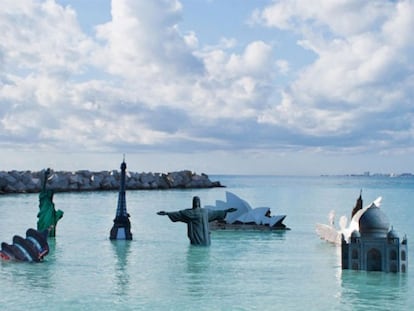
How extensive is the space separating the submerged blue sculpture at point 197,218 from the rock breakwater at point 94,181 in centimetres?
5436

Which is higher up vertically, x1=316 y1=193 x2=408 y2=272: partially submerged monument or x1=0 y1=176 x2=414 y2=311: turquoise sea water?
x1=316 y1=193 x2=408 y2=272: partially submerged monument

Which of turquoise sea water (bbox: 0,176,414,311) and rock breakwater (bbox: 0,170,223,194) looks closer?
turquoise sea water (bbox: 0,176,414,311)

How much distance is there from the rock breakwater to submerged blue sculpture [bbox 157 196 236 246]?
178 ft

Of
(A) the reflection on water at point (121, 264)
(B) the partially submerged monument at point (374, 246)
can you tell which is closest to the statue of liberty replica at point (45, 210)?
(A) the reflection on water at point (121, 264)

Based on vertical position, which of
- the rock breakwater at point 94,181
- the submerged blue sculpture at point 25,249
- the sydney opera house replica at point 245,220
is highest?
the rock breakwater at point 94,181

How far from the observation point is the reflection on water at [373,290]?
1514 cm

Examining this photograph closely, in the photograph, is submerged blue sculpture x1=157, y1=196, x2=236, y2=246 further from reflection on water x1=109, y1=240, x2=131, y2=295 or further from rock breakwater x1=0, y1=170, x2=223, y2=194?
rock breakwater x1=0, y1=170, x2=223, y2=194

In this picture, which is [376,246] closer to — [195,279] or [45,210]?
[195,279]

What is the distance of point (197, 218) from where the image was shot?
77.9 ft

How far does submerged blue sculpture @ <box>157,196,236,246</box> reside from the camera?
76.7ft

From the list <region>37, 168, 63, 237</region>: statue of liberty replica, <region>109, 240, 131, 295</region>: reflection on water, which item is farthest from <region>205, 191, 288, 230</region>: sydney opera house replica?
<region>37, 168, 63, 237</region>: statue of liberty replica

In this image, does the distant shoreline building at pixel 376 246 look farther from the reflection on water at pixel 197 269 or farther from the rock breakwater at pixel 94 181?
the rock breakwater at pixel 94 181

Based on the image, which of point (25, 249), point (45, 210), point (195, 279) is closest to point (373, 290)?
point (195, 279)

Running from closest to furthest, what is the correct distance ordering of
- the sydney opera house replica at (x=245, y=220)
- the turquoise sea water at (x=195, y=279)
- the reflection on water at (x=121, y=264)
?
the turquoise sea water at (x=195, y=279), the reflection on water at (x=121, y=264), the sydney opera house replica at (x=245, y=220)
